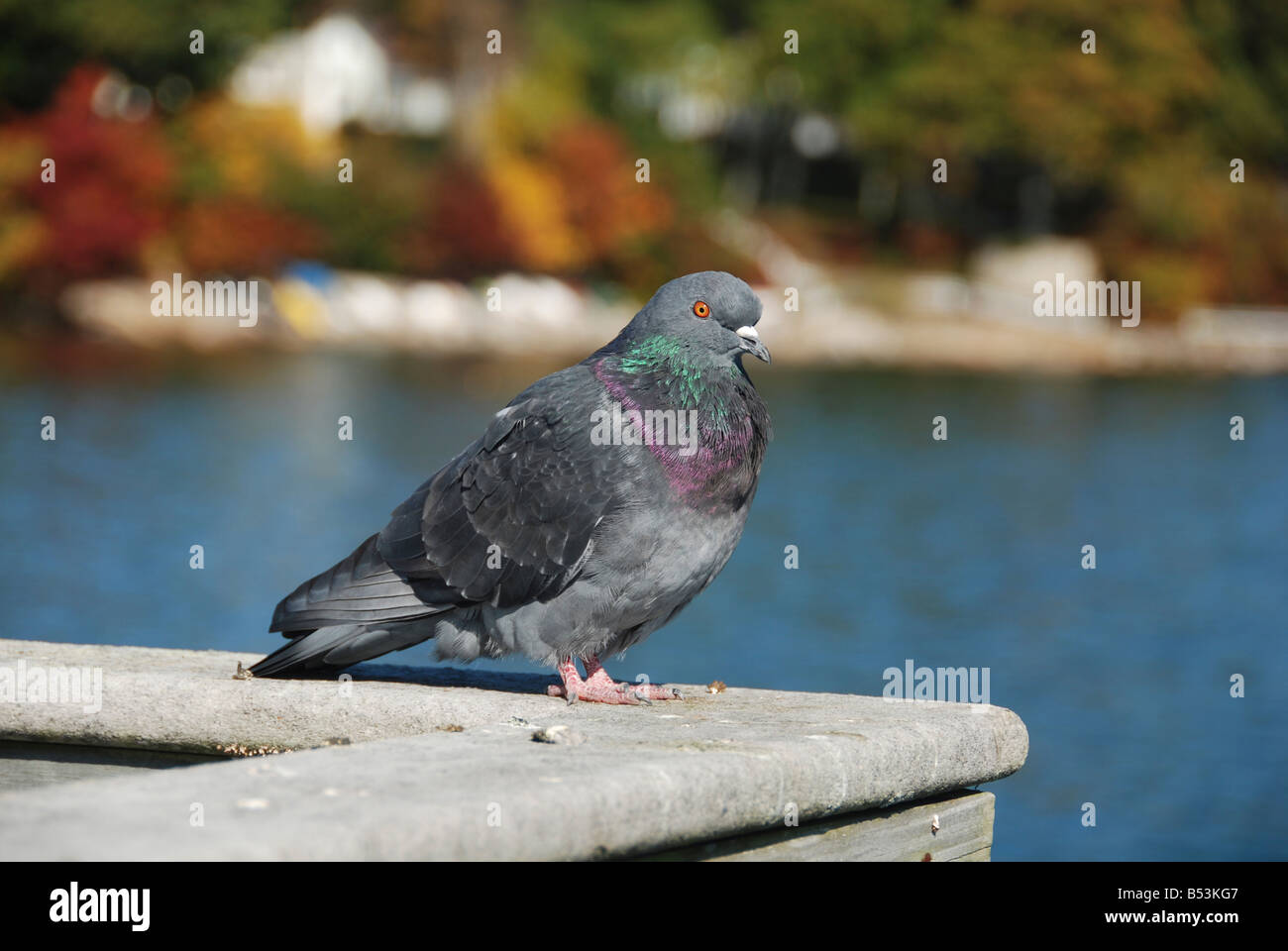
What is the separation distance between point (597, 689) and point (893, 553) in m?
22.0

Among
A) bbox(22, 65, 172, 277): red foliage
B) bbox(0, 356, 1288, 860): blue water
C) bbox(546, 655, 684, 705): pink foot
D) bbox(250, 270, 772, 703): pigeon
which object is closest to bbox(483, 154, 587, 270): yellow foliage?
Result: bbox(22, 65, 172, 277): red foliage

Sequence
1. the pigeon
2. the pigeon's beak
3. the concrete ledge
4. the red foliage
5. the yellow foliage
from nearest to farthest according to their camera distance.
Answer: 1. the concrete ledge
2. the pigeon
3. the pigeon's beak
4. the red foliage
5. the yellow foliage

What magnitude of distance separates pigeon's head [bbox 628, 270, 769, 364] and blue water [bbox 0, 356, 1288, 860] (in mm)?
8835

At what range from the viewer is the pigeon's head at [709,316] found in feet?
20.0

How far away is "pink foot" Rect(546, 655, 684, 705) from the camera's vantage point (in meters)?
5.97

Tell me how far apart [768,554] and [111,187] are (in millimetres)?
36378

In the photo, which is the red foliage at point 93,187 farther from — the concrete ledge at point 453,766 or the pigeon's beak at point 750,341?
the pigeon's beak at point 750,341

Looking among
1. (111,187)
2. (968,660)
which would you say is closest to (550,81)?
(111,187)

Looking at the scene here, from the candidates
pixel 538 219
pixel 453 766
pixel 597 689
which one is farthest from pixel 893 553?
pixel 538 219

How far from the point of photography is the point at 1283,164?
81.2m

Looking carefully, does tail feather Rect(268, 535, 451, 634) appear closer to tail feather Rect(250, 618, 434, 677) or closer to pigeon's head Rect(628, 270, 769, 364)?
tail feather Rect(250, 618, 434, 677)

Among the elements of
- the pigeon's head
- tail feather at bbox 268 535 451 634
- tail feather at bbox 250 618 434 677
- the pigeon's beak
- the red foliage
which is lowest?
tail feather at bbox 250 618 434 677

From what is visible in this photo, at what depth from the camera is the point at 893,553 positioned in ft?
90.5

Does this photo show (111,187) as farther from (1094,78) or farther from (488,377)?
(1094,78)
